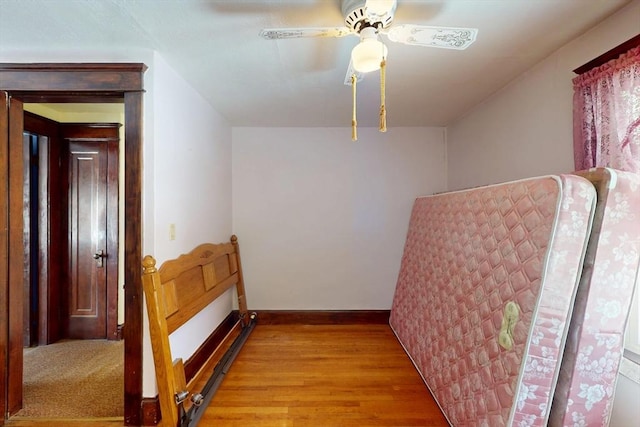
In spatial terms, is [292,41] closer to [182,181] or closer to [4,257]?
[182,181]

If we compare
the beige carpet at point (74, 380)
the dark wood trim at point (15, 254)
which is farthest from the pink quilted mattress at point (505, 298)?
the dark wood trim at point (15, 254)

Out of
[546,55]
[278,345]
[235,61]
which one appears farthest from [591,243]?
[278,345]

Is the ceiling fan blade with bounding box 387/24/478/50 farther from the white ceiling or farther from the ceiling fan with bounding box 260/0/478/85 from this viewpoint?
the white ceiling

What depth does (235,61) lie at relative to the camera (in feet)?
5.99

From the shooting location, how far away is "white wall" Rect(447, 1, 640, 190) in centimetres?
148

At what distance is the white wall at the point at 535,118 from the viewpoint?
1.48 metres

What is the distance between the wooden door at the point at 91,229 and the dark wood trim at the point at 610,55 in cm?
385

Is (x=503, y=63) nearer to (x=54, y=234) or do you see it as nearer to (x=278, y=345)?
(x=278, y=345)

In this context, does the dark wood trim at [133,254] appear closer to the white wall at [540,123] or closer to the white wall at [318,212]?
the white wall at [318,212]

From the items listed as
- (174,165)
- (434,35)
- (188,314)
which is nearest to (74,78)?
(174,165)

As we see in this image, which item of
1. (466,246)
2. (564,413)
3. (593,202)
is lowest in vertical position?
(564,413)

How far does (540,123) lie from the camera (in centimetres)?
189

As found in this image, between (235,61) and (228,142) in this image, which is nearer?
(235,61)

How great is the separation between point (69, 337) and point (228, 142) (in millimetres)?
2670
